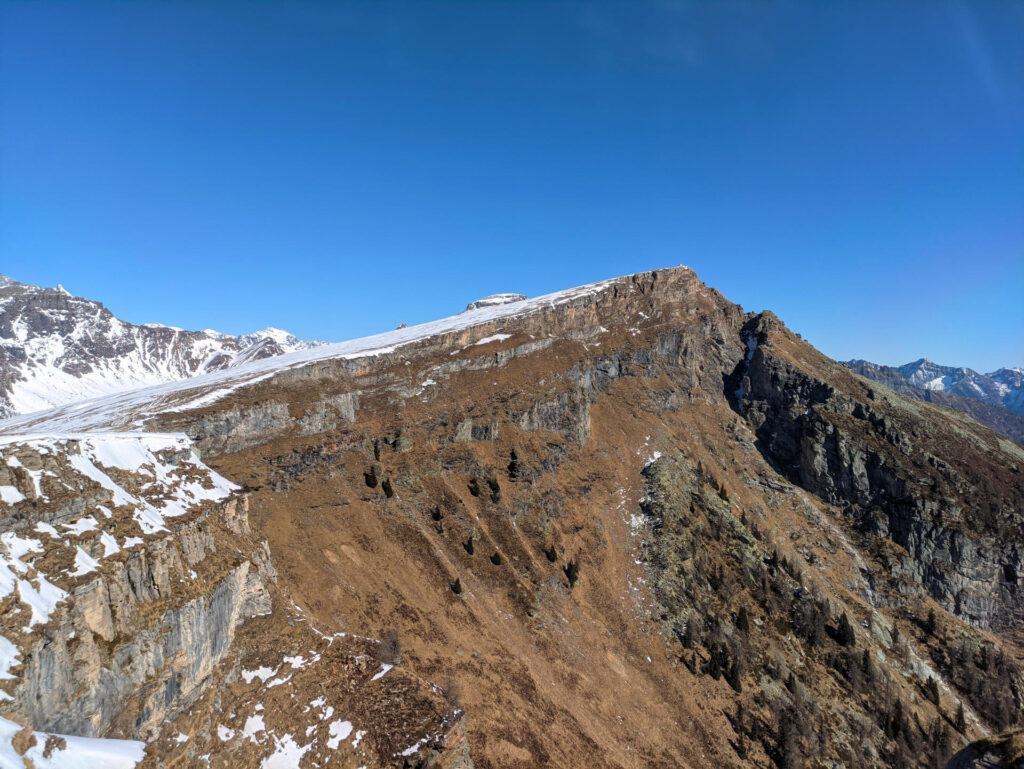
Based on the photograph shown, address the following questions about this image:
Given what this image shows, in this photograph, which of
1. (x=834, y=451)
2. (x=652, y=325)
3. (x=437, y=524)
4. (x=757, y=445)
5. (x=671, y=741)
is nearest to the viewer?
(x=671, y=741)

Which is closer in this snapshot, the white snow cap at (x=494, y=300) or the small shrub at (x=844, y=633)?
the small shrub at (x=844, y=633)

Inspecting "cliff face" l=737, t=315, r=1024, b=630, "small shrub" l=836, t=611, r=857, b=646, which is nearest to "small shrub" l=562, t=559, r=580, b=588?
"small shrub" l=836, t=611, r=857, b=646

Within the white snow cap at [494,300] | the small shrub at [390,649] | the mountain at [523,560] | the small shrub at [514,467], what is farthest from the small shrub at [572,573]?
the white snow cap at [494,300]

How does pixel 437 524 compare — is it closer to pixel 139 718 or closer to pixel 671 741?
pixel 671 741

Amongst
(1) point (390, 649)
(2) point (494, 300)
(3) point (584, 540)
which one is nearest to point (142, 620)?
(1) point (390, 649)

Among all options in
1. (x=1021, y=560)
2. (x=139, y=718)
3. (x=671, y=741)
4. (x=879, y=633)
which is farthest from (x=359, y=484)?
(x=1021, y=560)

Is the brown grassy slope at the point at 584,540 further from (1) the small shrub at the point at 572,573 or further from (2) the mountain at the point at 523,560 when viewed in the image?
(1) the small shrub at the point at 572,573

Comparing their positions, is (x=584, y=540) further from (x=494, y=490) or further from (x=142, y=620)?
(x=142, y=620)

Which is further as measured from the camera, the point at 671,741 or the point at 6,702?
the point at 671,741
